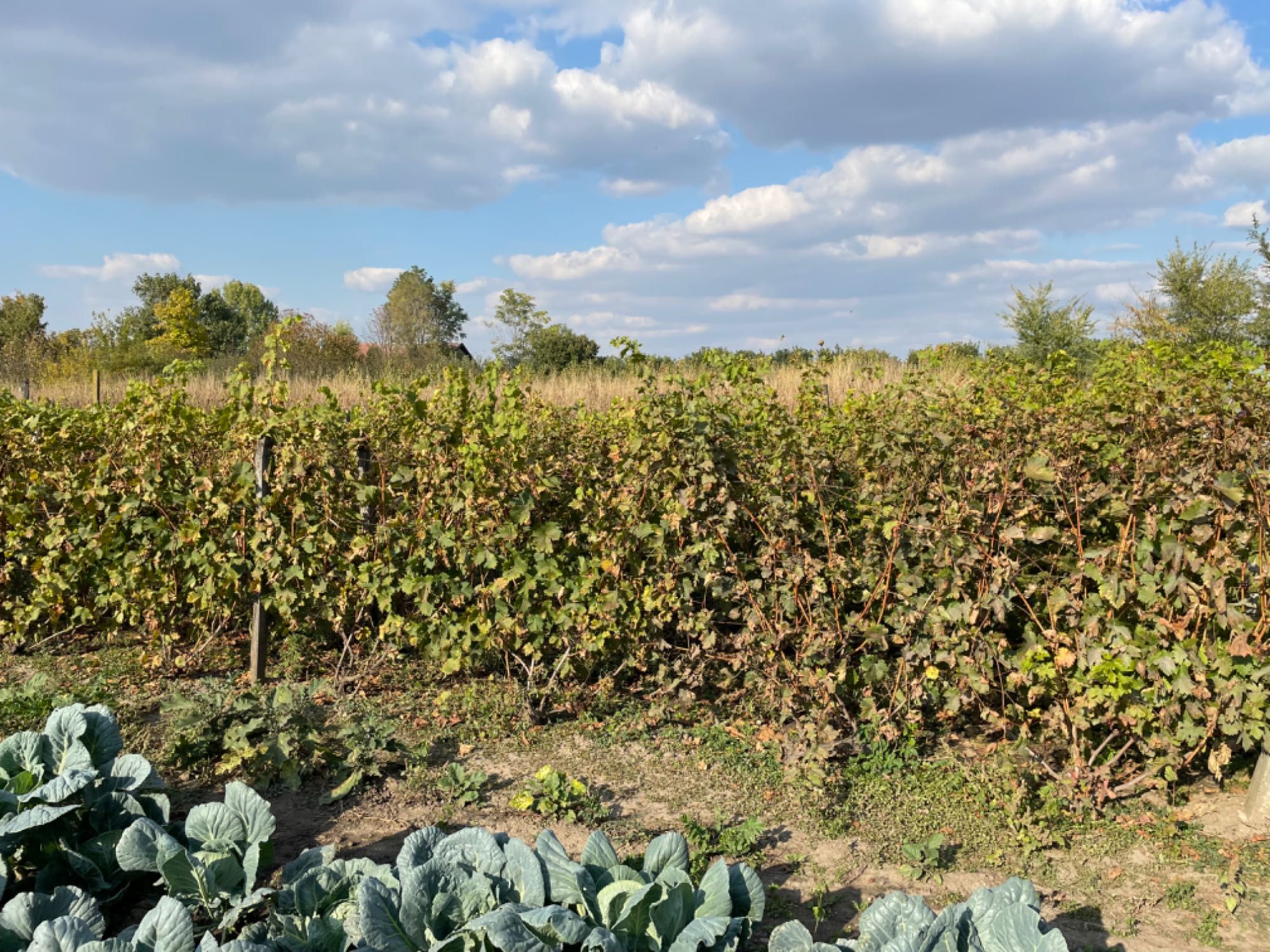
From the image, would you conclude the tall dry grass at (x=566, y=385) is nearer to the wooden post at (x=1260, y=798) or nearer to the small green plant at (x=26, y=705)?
the small green plant at (x=26, y=705)

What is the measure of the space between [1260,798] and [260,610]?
4610 mm

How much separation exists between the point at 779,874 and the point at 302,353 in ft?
75.6

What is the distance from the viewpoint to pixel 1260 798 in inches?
136

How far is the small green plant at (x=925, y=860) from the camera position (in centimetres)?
312

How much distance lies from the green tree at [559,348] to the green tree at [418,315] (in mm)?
3078

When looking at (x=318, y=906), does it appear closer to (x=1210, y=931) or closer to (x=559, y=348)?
(x=1210, y=931)

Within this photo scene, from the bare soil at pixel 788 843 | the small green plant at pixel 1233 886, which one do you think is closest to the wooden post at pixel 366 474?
the bare soil at pixel 788 843

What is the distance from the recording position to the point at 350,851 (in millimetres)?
3262

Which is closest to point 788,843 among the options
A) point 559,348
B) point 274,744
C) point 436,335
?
point 274,744

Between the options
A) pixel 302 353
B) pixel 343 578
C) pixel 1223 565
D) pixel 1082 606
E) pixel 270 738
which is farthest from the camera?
pixel 302 353

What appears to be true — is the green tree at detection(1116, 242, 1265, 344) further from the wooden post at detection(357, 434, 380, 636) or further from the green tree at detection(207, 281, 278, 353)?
the green tree at detection(207, 281, 278, 353)

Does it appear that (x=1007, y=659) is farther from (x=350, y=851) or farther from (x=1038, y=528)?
(x=350, y=851)

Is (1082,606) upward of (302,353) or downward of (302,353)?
downward

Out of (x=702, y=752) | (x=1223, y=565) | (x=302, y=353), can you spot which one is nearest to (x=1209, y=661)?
(x=1223, y=565)
